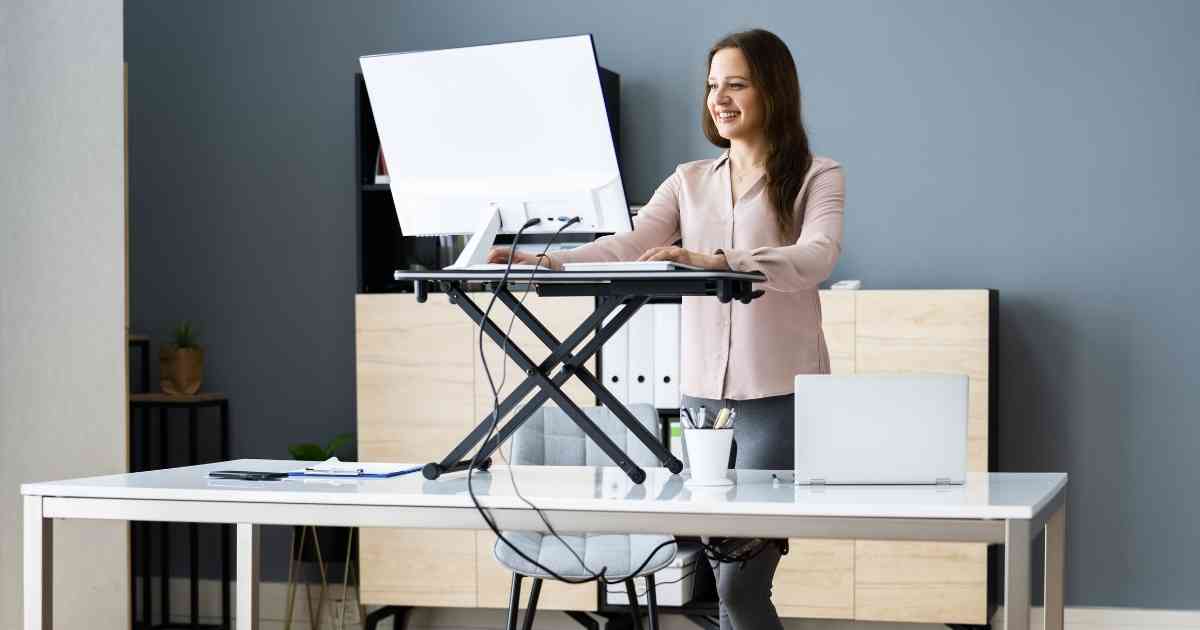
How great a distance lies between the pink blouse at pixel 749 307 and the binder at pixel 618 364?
5.10ft

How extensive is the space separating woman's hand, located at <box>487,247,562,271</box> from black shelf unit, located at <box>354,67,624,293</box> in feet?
6.18

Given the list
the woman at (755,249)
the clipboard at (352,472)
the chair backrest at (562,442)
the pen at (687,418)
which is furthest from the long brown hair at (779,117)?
the chair backrest at (562,442)

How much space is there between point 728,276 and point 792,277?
15 cm

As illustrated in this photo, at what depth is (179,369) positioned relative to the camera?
419 cm

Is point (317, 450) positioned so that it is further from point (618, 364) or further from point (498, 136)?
point (498, 136)

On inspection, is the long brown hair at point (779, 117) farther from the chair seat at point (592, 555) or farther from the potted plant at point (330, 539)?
the potted plant at point (330, 539)

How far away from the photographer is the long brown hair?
2.16m

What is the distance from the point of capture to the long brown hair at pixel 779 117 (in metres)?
2.16

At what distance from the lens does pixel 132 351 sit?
179 inches

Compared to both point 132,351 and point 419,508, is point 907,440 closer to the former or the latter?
point 419,508

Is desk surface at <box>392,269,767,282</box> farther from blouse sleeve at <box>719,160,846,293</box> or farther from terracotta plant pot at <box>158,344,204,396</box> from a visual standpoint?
terracotta plant pot at <box>158,344,204,396</box>

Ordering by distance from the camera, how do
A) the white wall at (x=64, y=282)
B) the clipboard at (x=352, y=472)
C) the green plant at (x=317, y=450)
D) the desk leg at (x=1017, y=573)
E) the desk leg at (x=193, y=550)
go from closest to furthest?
the desk leg at (x=1017, y=573), the clipboard at (x=352, y=472), the white wall at (x=64, y=282), the green plant at (x=317, y=450), the desk leg at (x=193, y=550)

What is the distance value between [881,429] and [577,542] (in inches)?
50.0

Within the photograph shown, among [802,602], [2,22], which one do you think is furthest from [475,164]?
[802,602]
